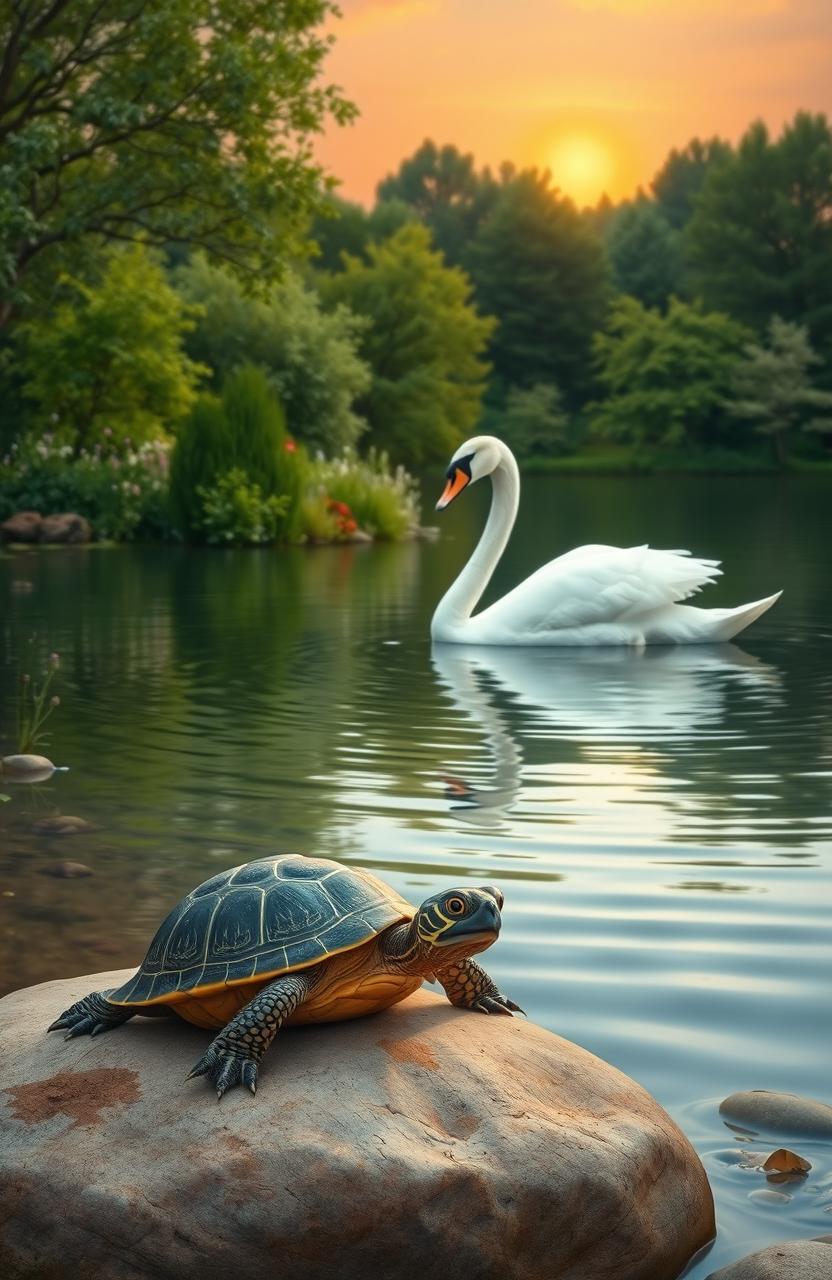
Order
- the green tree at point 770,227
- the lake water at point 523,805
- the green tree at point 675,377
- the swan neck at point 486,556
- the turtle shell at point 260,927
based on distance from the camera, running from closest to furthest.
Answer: the turtle shell at point 260,927, the lake water at point 523,805, the swan neck at point 486,556, the green tree at point 675,377, the green tree at point 770,227

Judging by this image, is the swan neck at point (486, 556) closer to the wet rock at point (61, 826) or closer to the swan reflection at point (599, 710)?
the swan reflection at point (599, 710)

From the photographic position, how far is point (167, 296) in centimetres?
3881

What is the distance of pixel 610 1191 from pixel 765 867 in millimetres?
3510

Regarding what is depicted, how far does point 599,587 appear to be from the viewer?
1444cm

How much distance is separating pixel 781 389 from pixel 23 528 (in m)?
51.4

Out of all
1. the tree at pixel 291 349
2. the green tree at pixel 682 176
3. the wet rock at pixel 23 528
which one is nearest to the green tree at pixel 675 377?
the tree at pixel 291 349

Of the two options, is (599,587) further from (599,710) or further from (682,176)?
(682,176)

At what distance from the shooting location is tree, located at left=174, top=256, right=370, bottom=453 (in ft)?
160

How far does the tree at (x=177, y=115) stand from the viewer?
30766 mm

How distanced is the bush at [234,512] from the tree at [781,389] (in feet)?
159

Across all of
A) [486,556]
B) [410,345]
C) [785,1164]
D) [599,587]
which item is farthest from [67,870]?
[410,345]

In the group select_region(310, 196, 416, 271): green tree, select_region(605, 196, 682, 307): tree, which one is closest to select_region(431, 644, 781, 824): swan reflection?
select_region(310, 196, 416, 271): green tree

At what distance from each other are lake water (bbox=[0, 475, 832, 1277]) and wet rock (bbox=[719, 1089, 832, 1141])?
0.10 m

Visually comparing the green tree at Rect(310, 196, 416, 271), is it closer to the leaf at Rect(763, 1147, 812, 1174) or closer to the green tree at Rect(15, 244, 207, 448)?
the green tree at Rect(15, 244, 207, 448)
